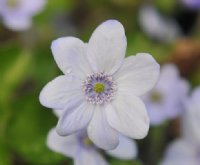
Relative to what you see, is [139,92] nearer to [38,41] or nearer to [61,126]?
[61,126]

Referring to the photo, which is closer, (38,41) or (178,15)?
(38,41)

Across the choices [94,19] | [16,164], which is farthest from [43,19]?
[16,164]

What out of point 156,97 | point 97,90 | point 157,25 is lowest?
point 97,90

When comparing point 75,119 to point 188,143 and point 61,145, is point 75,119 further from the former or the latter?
point 188,143

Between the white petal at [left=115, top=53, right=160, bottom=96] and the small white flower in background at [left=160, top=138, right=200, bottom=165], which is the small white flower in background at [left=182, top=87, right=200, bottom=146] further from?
the white petal at [left=115, top=53, right=160, bottom=96]

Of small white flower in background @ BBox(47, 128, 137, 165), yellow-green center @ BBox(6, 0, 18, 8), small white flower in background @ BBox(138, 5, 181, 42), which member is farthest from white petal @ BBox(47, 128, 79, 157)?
small white flower in background @ BBox(138, 5, 181, 42)

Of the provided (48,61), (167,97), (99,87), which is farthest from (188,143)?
(48,61)
